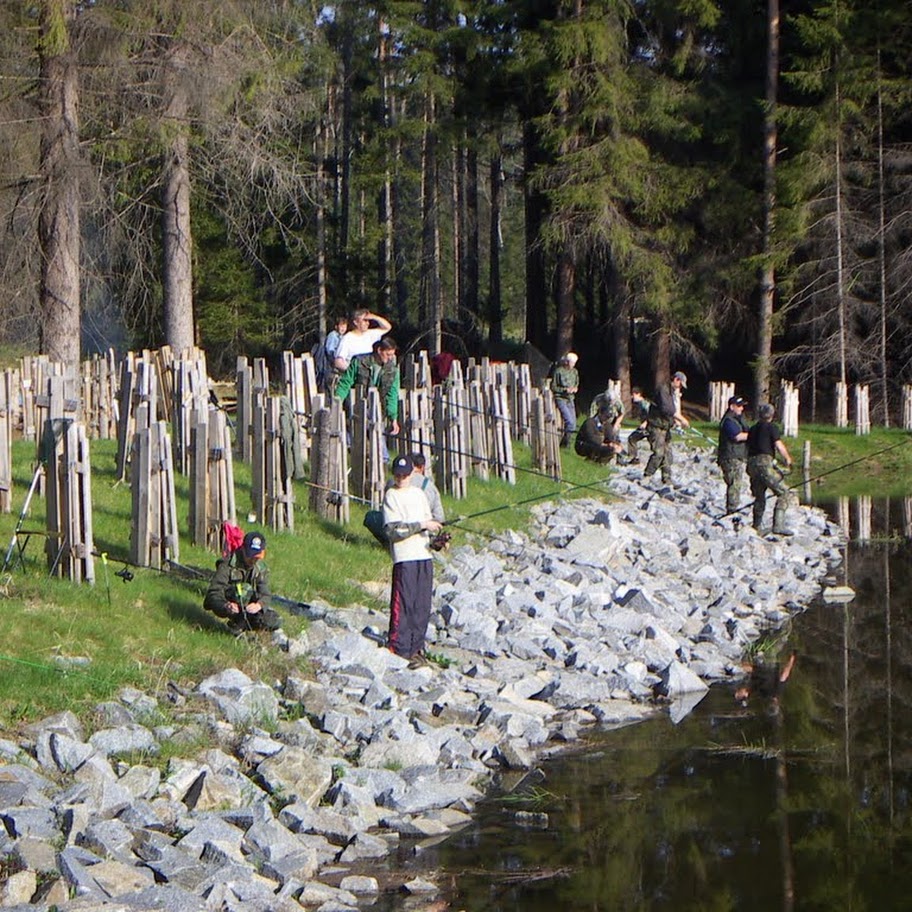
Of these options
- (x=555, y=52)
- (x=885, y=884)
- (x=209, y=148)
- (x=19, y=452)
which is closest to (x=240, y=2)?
(x=209, y=148)

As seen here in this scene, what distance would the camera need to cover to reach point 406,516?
10930 mm

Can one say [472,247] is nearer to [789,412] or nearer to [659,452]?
[789,412]

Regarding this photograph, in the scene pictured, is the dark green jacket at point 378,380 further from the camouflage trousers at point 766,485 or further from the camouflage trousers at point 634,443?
the camouflage trousers at point 634,443

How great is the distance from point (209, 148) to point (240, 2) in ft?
6.45

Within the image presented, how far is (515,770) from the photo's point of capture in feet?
30.8

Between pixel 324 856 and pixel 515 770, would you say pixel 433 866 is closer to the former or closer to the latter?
pixel 324 856

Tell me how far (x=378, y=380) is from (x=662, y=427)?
20.9 ft

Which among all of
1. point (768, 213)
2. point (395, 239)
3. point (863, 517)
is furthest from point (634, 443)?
point (395, 239)

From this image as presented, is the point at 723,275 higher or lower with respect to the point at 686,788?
higher

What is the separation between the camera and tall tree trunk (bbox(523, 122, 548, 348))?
118 feet

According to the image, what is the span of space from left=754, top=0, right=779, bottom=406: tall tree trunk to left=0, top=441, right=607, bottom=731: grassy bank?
1952 centimetres

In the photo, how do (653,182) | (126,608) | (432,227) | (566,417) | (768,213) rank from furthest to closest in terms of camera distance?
(432,227)
(653,182)
(768,213)
(566,417)
(126,608)

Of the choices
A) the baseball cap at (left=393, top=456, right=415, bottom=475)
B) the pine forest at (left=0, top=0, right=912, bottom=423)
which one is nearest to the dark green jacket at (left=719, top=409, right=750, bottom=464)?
the baseball cap at (left=393, top=456, right=415, bottom=475)

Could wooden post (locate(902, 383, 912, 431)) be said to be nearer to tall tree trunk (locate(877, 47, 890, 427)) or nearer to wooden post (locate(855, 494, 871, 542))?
tall tree trunk (locate(877, 47, 890, 427))
